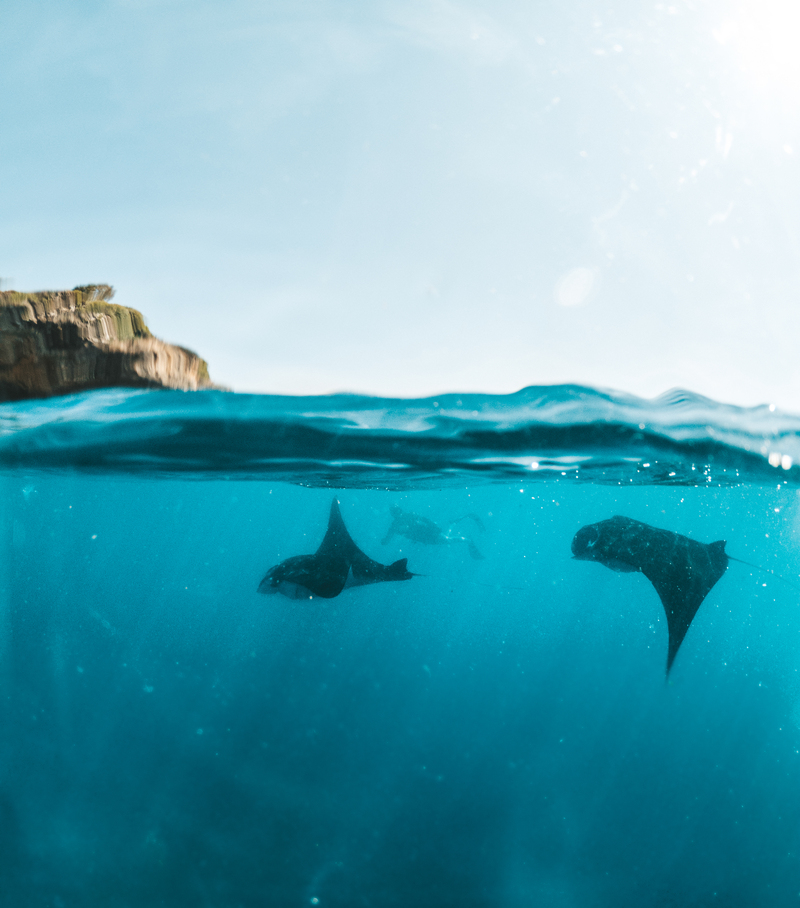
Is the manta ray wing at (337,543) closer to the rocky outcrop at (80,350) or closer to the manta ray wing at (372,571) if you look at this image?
the manta ray wing at (372,571)

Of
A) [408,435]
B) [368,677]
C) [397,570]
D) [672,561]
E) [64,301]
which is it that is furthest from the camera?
[368,677]

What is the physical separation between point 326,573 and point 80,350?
14.8ft

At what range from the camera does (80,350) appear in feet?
22.1

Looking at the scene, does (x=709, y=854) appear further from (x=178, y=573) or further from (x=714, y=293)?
(x=178, y=573)

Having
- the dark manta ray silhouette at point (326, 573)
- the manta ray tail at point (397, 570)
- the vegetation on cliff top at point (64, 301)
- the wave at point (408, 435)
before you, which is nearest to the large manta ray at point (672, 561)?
the wave at point (408, 435)

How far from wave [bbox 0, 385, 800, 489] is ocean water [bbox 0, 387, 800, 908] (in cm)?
7

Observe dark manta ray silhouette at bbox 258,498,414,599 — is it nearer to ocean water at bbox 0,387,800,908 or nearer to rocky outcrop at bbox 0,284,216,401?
ocean water at bbox 0,387,800,908

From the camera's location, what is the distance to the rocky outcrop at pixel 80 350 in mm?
6090

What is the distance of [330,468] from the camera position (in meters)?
10.9

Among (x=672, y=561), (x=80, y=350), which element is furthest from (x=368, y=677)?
(x=80, y=350)

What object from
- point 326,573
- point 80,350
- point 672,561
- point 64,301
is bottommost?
point 326,573

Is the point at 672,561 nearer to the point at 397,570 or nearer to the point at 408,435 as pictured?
the point at 397,570

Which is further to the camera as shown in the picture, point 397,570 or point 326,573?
point 397,570

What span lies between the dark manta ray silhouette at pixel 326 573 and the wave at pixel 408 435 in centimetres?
190
